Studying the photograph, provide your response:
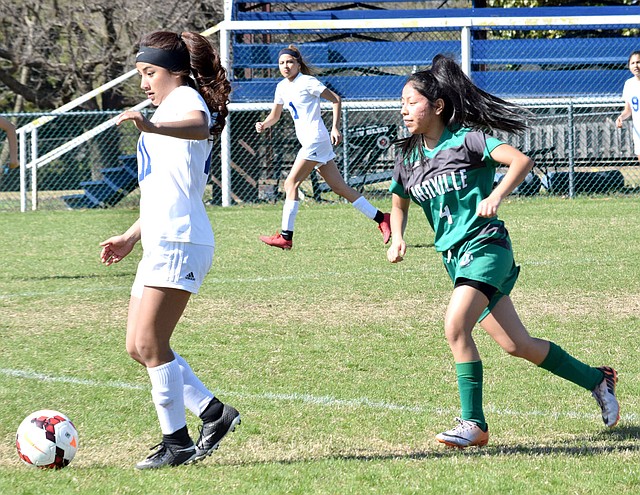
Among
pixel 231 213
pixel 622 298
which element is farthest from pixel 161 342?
pixel 231 213

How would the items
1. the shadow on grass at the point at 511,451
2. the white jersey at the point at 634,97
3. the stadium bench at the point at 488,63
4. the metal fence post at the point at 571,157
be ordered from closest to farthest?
the shadow on grass at the point at 511,451 → the white jersey at the point at 634,97 → the metal fence post at the point at 571,157 → the stadium bench at the point at 488,63

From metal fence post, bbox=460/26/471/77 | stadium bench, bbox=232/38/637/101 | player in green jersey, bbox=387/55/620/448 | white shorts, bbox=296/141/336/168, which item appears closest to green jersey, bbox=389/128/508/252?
player in green jersey, bbox=387/55/620/448

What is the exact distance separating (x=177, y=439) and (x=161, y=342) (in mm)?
426

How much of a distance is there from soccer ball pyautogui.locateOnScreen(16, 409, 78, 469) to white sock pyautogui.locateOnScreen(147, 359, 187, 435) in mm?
434

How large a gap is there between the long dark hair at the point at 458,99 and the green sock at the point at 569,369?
108 centimetres

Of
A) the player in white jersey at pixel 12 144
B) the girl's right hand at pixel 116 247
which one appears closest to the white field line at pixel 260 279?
the player in white jersey at pixel 12 144

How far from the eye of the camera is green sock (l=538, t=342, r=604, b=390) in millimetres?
4895

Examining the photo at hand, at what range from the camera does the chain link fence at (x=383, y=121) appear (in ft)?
60.8

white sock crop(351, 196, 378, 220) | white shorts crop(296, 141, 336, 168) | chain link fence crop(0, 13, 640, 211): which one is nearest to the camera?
white sock crop(351, 196, 378, 220)

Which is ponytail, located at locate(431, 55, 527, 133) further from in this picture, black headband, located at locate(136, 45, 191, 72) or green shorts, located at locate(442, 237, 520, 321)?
black headband, located at locate(136, 45, 191, 72)

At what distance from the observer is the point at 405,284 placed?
9.26 meters

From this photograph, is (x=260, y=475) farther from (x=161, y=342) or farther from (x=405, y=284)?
(x=405, y=284)

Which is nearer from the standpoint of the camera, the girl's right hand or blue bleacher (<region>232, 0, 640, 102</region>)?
the girl's right hand

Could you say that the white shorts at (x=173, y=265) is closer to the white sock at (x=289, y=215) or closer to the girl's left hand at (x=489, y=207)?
the girl's left hand at (x=489, y=207)
